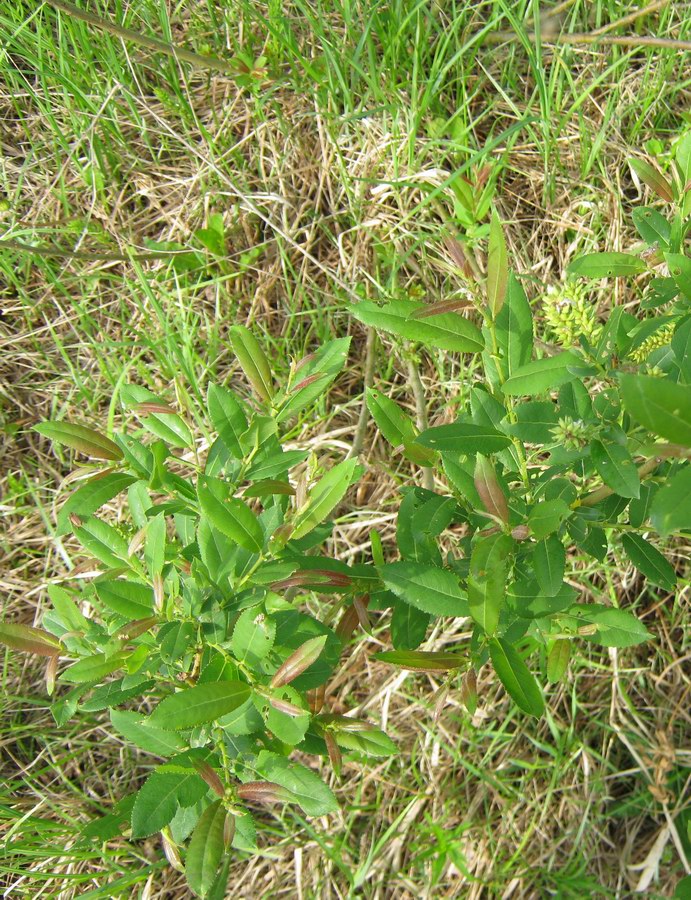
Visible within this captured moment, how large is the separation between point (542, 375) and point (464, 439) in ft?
0.49

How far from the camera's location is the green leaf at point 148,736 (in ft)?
4.14

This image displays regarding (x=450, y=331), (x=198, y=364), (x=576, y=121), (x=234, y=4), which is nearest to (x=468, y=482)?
(x=450, y=331)

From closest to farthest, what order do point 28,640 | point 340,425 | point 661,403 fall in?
point 661,403 < point 28,640 < point 340,425

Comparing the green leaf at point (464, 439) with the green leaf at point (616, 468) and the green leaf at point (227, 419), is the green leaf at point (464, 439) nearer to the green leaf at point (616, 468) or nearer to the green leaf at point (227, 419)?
the green leaf at point (616, 468)

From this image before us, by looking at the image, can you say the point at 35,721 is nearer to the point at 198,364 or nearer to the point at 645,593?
the point at 198,364

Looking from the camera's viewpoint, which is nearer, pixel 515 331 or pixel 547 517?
pixel 547 517

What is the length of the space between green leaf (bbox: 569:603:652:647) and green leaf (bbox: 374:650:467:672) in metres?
0.22

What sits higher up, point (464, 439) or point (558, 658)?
point (464, 439)

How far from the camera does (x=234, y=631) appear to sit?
1.18 meters

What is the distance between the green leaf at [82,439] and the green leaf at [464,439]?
55 centimetres

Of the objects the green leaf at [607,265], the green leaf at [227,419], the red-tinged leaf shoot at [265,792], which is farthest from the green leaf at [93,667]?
the green leaf at [607,265]

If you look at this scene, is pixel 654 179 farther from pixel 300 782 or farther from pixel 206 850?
pixel 206 850

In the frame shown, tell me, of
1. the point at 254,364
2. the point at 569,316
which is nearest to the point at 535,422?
the point at 569,316

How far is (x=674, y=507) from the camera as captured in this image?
74cm
